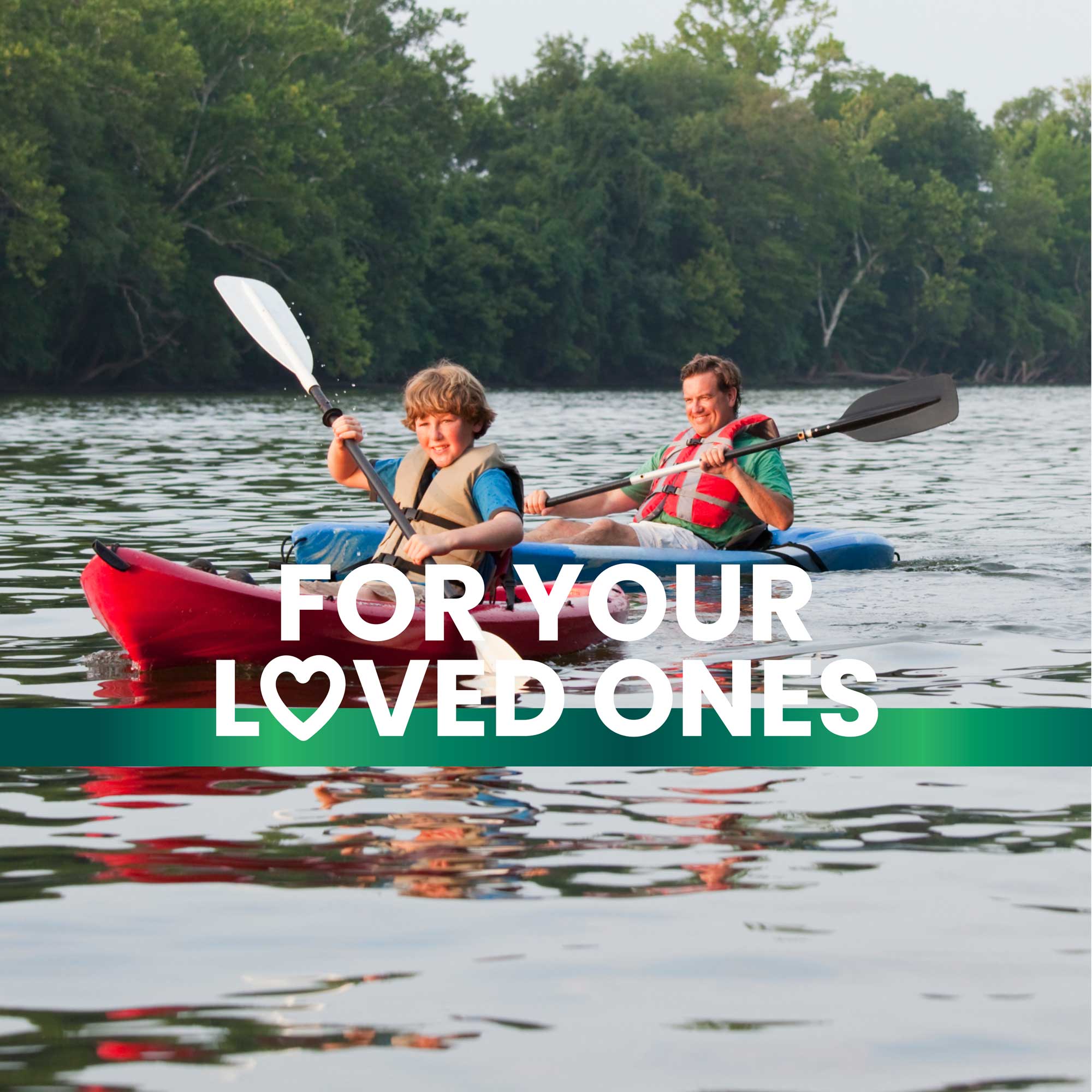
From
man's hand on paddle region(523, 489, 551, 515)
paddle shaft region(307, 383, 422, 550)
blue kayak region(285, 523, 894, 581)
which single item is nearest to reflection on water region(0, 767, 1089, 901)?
paddle shaft region(307, 383, 422, 550)

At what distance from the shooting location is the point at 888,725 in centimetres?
480

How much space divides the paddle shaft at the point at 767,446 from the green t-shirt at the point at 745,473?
3 cm

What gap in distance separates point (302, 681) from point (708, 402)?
288 centimetres

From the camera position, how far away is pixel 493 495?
217 inches

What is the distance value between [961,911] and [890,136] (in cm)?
6598

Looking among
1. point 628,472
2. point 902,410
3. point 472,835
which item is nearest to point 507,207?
point 628,472

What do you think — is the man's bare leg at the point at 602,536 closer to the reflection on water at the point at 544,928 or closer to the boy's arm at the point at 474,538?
the boy's arm at the point at 474,538

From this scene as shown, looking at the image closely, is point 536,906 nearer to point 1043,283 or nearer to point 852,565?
point 852,565

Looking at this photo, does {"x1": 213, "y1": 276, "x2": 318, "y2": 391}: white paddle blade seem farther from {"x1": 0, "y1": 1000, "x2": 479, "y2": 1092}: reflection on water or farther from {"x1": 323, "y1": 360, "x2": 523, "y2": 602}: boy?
{"x1": 0, "y1": 1000, "x2": 479, "y2": 1092}: reflection on water

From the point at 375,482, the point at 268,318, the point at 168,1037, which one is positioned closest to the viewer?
the point at 168,1037

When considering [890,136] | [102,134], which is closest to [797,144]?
[890,136]

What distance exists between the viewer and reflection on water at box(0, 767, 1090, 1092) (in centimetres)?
256

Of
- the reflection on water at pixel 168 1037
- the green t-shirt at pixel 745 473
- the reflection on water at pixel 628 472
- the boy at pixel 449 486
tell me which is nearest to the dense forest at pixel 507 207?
the reflection on water at pixel 628 472

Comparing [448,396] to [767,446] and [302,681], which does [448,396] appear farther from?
[767,446]
